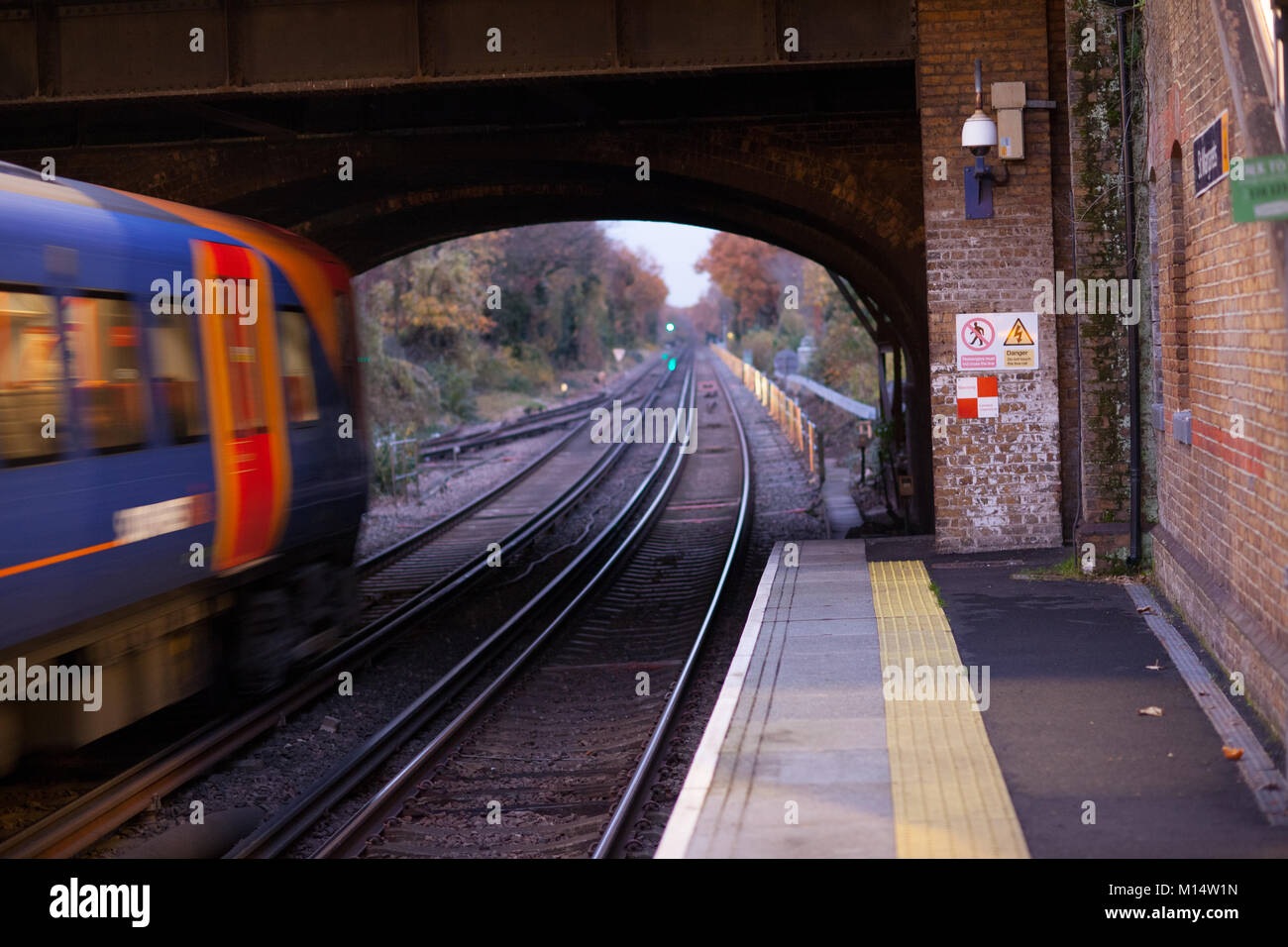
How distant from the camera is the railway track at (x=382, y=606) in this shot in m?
7.58

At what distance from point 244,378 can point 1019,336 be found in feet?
23.0

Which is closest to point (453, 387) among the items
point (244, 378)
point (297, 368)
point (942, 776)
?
point (297, 368)

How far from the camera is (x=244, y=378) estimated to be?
9.61 meters

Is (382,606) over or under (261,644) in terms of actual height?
under

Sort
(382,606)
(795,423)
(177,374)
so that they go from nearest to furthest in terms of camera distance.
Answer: (177,374) < (382,606) < (795,423)

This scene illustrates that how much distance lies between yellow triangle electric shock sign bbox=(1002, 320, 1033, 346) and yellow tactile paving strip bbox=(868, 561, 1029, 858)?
13.9 ft

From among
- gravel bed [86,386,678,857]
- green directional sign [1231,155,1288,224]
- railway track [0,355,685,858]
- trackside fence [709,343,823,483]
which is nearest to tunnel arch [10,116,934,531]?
railway track [0,355,685,858]

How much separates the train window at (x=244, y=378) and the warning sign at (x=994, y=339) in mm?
6372

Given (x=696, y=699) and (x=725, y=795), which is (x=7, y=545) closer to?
(x=725, y=795)

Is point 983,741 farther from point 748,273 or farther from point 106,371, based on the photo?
point 748,273

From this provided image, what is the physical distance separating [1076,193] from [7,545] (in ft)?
30.0

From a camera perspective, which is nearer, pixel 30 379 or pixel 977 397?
pixel 30 379
